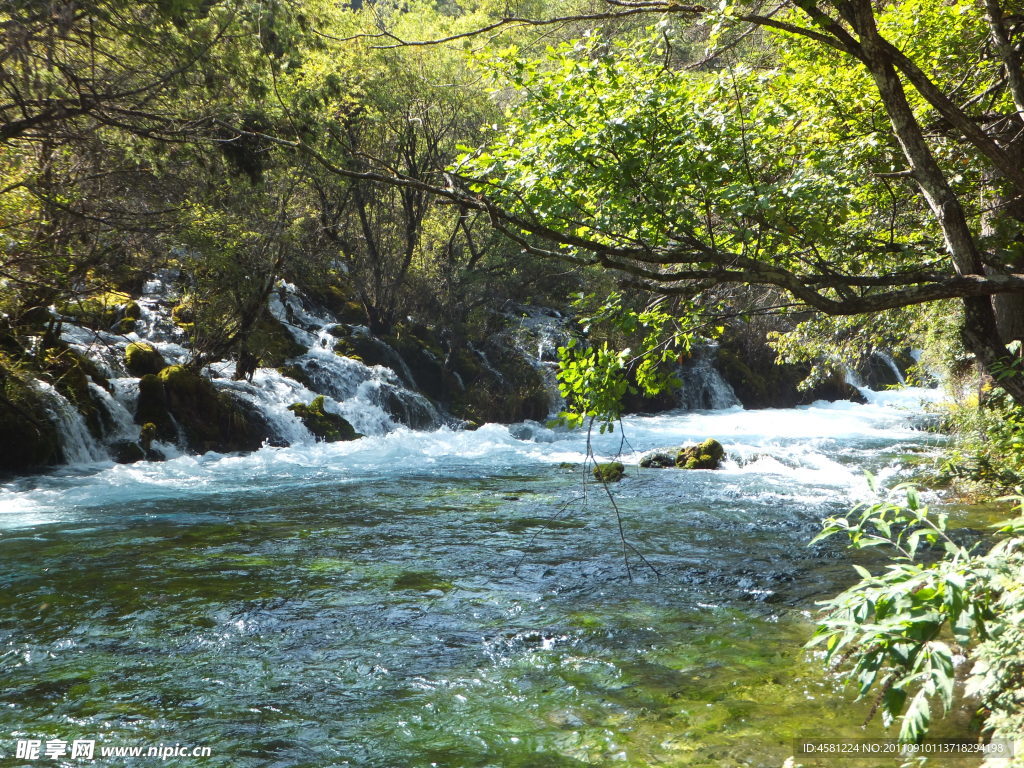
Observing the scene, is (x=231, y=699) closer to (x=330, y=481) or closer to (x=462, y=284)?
(x=330, y=481)

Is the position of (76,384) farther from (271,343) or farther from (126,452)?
(271,343)

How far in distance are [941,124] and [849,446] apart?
1369cm

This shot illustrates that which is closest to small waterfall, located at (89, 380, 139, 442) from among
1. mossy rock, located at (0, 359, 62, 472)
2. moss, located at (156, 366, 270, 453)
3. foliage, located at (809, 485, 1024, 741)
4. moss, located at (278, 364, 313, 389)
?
moss, located at (156, 366, 270, 453)

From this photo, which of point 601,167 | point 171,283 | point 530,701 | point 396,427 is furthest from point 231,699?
point 171,283

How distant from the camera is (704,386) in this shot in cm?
3062

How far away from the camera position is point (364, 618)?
22.7 ft

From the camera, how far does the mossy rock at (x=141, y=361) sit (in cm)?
1867

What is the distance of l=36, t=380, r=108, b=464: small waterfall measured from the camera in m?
15.6

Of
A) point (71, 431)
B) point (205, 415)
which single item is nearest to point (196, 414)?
point (205, 415)

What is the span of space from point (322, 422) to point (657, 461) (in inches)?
359

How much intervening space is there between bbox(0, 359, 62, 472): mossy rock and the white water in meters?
0.69

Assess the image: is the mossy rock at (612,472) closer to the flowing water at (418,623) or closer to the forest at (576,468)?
the forest at (576,468)

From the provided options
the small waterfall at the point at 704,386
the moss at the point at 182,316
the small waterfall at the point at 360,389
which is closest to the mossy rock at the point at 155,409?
the moss at the point at 182,316

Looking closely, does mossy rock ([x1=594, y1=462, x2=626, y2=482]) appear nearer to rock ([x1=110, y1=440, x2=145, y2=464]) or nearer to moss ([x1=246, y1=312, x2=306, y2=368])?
rock ([x1=110, y1=440, x2=145, y2=464])
